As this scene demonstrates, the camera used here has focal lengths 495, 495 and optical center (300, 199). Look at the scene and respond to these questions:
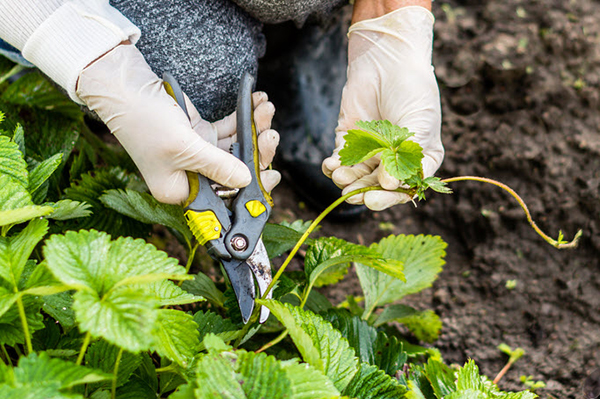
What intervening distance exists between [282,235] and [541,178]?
38.8 inches

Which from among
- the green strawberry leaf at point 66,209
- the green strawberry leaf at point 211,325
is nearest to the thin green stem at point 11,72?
the green strawberry leaf at point 66,209

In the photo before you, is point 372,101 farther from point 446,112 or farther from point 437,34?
point 437,34

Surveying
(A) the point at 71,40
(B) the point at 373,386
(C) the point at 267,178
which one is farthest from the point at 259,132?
(B) the point at 373,386

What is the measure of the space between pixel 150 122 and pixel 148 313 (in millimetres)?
531

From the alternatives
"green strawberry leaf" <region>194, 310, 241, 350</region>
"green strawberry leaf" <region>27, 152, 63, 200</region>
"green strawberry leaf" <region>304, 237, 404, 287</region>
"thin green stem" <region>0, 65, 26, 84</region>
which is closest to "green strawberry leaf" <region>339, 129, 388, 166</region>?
"green strawberry leaf" <region>304, 237, 404, 287</region>

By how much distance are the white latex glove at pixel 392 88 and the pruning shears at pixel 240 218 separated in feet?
0.63

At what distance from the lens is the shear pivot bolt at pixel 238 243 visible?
954 millimetres

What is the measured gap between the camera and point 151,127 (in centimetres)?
99

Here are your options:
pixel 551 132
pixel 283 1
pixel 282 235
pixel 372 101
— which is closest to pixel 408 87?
pixel 372 101

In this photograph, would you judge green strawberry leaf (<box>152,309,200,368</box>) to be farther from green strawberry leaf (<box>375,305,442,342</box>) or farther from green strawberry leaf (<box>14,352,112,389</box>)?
green strawberry leaf (<box>375,305,442,342</box>)

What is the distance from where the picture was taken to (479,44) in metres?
1.82

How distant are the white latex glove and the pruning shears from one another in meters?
0.19

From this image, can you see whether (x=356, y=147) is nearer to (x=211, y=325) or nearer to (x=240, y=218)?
(x=240, y=218)

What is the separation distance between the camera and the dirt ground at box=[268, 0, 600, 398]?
53.2 inches
